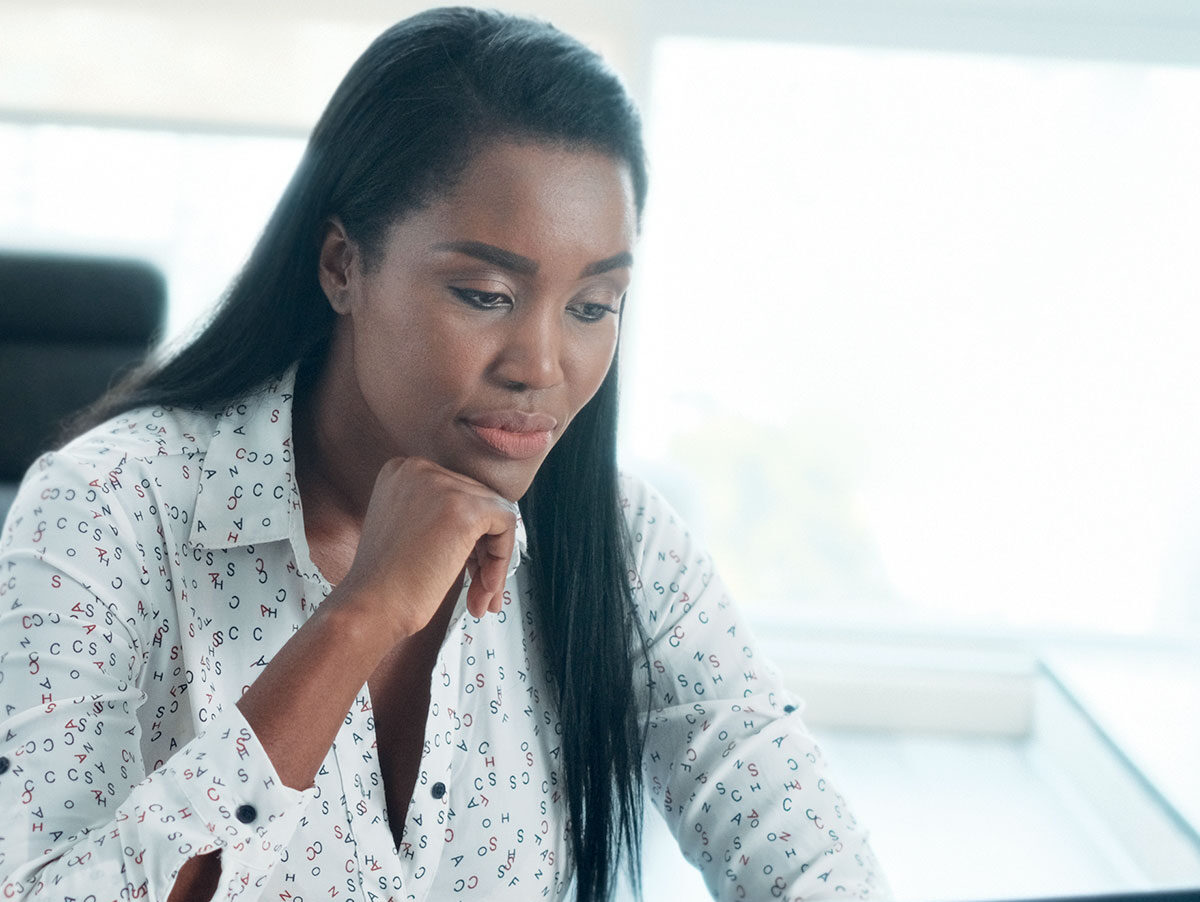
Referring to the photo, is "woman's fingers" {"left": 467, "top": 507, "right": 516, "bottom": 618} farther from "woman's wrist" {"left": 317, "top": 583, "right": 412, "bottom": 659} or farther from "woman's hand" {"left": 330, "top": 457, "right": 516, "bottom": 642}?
"woman's wrist" {"left": 317, "top": 583, "right": 412, "bottom": 659}

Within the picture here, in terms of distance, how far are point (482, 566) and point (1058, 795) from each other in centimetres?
225

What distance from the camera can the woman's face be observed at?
1.01m

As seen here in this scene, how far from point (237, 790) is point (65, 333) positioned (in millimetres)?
1812

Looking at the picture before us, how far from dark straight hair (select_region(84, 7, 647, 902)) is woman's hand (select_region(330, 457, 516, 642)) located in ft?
0.49

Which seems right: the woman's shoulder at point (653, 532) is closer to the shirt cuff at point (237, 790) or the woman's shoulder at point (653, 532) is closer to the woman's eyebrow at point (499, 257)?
the woman's eyebrow at point (499, 257)

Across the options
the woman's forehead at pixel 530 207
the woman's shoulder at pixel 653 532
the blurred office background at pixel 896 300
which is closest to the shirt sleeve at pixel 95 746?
the woman's forehead at pixel 530 207

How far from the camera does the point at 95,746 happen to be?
934mm

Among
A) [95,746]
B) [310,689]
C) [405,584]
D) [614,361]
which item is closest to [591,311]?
[614,361]

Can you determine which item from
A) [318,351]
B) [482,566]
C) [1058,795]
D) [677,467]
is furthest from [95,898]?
[1058,795]

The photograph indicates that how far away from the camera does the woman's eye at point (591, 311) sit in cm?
106

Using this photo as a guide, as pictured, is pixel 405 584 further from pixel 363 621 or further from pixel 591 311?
pixel 591 311

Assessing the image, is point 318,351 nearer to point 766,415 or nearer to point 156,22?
point 156,22

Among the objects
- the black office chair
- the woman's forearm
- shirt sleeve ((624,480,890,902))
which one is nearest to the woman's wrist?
the woman's forearm

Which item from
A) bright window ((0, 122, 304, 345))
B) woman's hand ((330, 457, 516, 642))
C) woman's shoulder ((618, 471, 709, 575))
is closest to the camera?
woman's hand ((330, 457, 516, 642))
